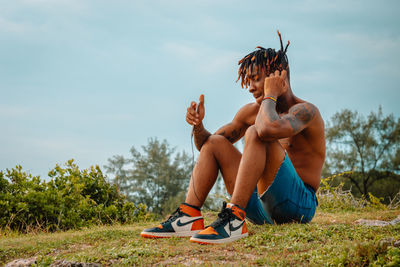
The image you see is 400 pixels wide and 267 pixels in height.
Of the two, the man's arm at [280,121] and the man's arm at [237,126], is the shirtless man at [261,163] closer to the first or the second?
the man's arm at [280,121]

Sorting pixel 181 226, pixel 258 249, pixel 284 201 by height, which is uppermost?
pixel 284 201

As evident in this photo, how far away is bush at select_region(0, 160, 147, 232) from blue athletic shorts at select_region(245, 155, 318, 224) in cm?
348

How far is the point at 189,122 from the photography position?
3953 millimetres

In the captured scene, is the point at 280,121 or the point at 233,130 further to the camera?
the point at 233,130

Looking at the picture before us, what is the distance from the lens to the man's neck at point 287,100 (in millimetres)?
4020

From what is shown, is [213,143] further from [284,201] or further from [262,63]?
[262,63]

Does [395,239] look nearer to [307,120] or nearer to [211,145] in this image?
[307,120]

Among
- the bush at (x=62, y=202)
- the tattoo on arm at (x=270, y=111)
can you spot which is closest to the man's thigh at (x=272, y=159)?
the tattoo on arm at (x=270, y=111)

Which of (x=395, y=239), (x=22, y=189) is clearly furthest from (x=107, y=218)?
(x=395, y=239)

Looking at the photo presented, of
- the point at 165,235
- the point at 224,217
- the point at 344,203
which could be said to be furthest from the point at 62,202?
the point at 344,203

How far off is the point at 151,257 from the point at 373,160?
942 inches

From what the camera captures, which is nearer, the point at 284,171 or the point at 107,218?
the point at 284,171

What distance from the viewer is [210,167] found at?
3727 mm

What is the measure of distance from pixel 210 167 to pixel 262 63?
1258 mm
